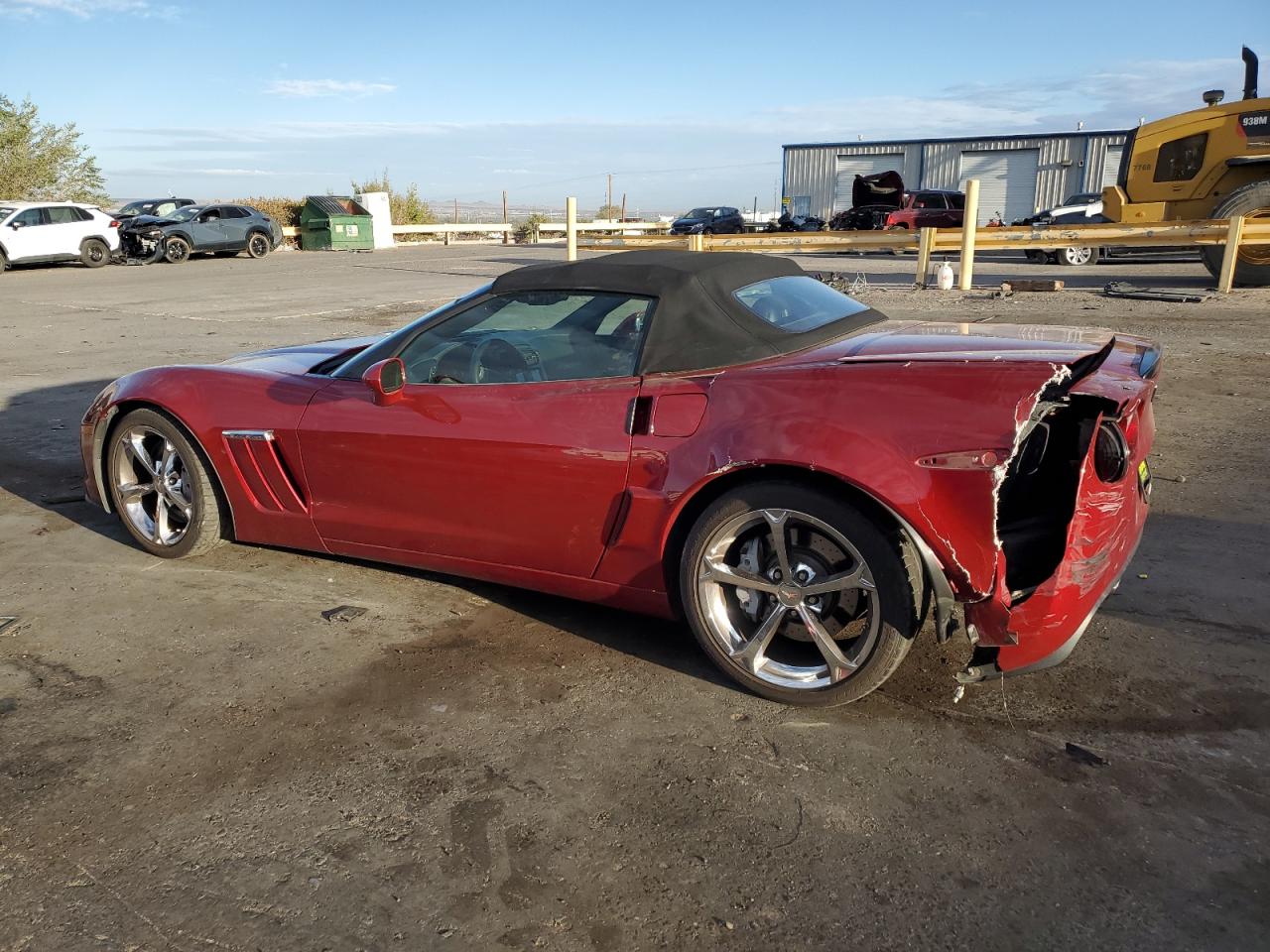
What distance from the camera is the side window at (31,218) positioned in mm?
23516

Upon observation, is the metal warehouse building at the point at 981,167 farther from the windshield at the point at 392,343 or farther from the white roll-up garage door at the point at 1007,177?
the windshield at the point at 392,343

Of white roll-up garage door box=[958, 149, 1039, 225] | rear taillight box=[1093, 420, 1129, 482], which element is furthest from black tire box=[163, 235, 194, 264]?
white roll-up garage door box=[958, 149, 1039, 225]

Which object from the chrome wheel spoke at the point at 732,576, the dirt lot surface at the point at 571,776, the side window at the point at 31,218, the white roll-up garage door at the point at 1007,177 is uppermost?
the white roll-up garage door at the point at 1007,177

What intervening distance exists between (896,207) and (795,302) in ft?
88.0

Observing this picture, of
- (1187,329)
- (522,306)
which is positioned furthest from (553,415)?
(1187,329)

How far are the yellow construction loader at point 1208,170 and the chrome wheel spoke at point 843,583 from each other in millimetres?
13681

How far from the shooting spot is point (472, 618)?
3.90 meters

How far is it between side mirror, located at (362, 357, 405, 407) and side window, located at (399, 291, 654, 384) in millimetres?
93

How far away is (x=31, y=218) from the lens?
77.8ft

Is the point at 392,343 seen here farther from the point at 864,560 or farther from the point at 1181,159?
the point at 1181,159

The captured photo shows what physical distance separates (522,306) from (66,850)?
7.54 feet

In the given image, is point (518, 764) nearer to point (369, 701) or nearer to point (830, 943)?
point (369, 701)

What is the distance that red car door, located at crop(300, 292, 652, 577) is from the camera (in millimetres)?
3406

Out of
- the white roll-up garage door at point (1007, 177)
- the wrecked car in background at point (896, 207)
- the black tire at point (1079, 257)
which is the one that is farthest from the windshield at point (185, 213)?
the white roll-up garage door at point (1007, 177)
